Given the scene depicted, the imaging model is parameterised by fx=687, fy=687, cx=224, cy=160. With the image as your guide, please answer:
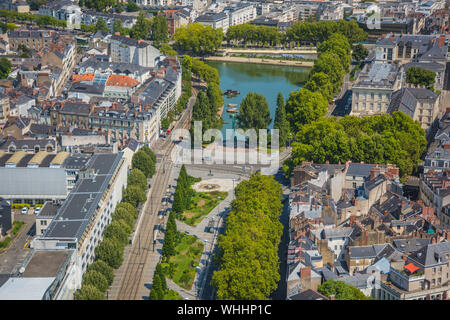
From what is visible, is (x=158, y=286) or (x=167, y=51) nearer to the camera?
(x=158, y=286)

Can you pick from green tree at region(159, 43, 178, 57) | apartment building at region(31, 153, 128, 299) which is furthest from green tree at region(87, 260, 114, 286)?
green tree at region(159, 43, 178, 57)

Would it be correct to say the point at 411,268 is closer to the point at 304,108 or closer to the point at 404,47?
the point at 304,108

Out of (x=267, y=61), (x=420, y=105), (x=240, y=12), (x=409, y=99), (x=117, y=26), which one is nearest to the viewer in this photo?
(x=420, y=105)

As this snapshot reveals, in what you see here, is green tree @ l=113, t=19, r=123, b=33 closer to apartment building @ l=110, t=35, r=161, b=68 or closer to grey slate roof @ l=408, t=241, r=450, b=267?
apartment building @ l=110, t=35, r=161, b=68

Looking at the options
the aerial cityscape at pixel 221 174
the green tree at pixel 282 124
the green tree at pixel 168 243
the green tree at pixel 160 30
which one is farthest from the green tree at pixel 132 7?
the green tree at pixel 168 243

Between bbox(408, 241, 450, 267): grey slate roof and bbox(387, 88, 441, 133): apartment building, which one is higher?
bbox(387, 88, 441, 133): apartment building

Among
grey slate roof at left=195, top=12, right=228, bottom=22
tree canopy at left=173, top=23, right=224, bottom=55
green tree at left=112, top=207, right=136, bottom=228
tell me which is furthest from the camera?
grey slate roof at left=195, top=12, right=228, bottom=22

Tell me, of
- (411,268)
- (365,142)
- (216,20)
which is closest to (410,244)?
(411,268)
